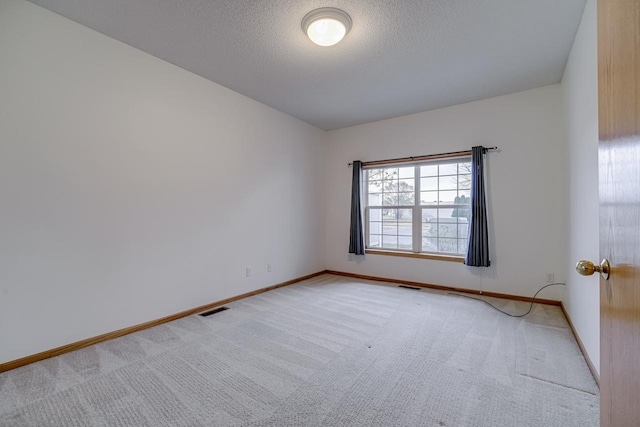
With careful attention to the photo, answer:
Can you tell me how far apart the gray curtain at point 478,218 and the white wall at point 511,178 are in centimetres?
15

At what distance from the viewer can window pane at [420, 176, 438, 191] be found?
4.25m

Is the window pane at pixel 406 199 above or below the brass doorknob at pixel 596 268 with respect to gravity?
above

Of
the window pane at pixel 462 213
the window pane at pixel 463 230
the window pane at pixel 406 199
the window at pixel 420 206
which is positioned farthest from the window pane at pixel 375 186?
the window pane at pixel 463 230

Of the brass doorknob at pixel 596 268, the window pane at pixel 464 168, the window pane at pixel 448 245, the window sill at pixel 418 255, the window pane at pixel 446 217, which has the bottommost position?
the window sill at pixel 418 255

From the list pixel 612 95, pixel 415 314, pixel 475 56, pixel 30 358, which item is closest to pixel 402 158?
pixel 475 56

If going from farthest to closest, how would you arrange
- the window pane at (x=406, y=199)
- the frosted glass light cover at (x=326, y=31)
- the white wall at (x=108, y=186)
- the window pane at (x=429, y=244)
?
the window pane at (x=406, y=199) < the window pane at (x=429, y=244) < the frosted glass light cover at (x=326, y=31) < the white wall at (x=108, y=186)

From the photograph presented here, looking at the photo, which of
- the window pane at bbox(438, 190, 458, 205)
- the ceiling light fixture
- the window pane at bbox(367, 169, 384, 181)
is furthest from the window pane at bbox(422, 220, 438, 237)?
the ceiling light fixture

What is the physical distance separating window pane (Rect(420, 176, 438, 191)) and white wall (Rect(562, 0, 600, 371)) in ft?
5.18

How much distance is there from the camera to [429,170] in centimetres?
430

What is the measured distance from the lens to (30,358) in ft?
6.84

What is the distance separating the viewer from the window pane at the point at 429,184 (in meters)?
4.25

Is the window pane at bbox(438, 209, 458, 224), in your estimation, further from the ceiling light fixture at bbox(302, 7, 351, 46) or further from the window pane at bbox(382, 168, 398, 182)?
the ceiling light fixture at bbox(302, 7, 351, 46)

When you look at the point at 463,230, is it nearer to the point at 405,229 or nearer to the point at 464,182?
the point at 464,182

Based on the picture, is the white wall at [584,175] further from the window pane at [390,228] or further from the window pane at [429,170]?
the window pane at [390,228]
